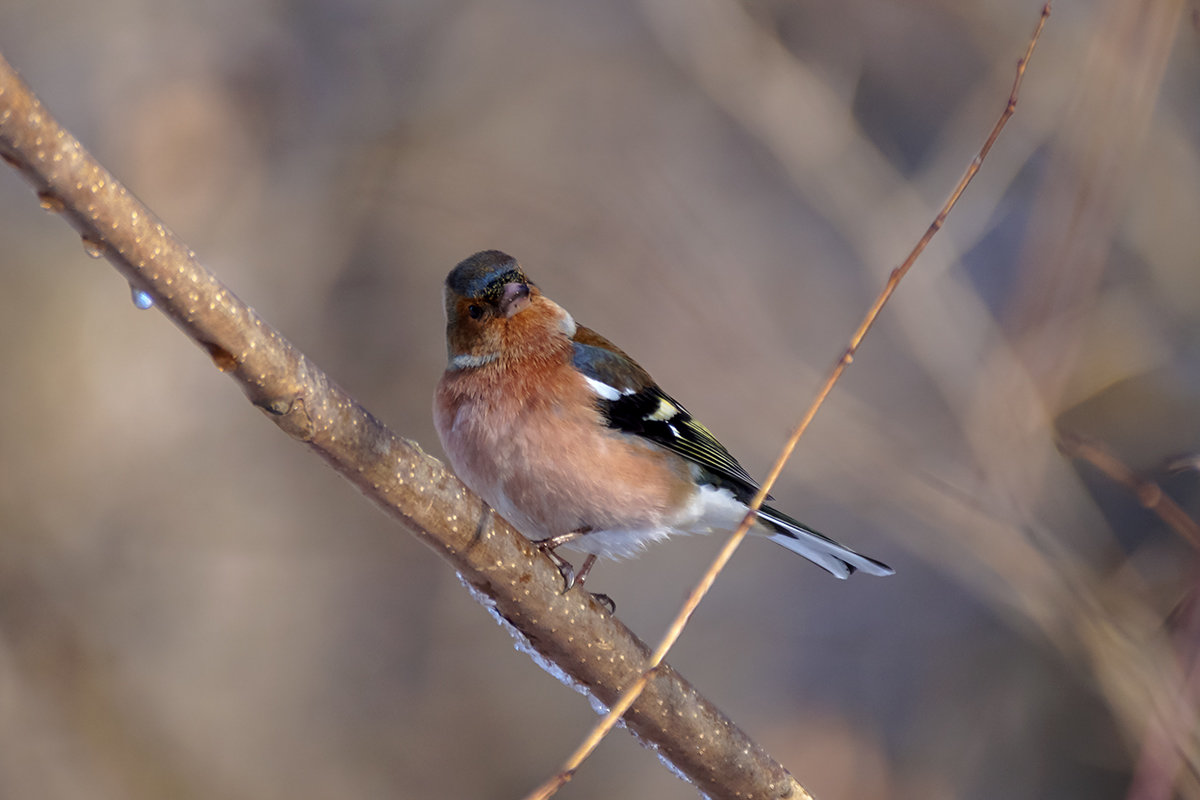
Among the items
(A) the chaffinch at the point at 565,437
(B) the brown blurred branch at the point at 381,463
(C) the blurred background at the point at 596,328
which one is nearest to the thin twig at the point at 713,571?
(B) the brown blurred branch at the point at 381,463

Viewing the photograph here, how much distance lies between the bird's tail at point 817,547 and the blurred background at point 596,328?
1.01 meters

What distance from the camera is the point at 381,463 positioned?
1863 millimetres

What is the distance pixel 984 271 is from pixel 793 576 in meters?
2.38

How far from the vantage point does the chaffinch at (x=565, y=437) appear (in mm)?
3023

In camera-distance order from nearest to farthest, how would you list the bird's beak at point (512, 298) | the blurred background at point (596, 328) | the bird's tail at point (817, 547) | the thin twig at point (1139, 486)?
the thin twig at point (1139, 486) → the bird's beak at point (512, 298) → the bird's tail at point (817, 547) → the blurred background at point (596, 328)

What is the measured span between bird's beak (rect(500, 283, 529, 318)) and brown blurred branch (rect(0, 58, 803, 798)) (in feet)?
3.88

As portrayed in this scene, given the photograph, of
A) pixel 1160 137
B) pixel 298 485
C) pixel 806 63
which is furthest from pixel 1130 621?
pixel 298 485

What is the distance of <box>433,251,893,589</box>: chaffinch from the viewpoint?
3.02 metres

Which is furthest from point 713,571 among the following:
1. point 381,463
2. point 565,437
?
point 565,437

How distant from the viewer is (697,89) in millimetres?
8047

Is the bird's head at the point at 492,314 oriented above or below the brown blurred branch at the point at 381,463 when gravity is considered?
above

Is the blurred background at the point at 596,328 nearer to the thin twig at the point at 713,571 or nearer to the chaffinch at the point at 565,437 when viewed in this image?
the chaffinch at the point at 565,437

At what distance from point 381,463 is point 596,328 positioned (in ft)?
16.5

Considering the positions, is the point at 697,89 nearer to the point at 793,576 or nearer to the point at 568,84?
the point at 568,84
